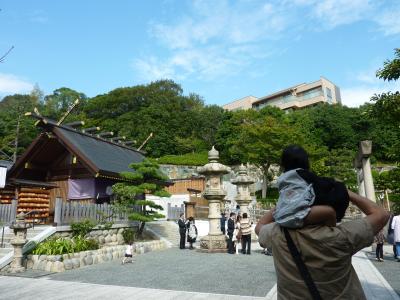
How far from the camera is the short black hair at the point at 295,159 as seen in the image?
2.40 metres

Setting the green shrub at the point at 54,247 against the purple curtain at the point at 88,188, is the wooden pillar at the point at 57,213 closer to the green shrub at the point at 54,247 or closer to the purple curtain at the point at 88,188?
the green shrub at the point at 54,247

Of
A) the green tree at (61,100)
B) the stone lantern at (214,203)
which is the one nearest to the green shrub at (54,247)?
the stone lantern at (214,203)

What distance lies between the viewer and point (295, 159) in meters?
2.42

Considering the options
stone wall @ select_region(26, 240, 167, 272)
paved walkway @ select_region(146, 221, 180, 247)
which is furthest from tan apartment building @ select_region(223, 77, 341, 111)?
stone wall @ select_region(26, 240, 167, 272)

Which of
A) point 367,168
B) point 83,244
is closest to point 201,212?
point 83,244

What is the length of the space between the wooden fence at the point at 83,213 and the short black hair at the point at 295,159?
12.0 meters

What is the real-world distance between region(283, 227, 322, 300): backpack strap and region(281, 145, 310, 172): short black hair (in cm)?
51

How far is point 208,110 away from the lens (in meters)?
51.5

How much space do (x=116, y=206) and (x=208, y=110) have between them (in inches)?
1479

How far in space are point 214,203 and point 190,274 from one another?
6480 millimetres

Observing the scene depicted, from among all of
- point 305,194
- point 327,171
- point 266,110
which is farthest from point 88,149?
point 266,110

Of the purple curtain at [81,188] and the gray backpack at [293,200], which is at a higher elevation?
the purple curtain at [81,188]

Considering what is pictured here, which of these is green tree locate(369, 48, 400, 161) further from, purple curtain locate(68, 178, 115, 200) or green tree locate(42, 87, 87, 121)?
green tree locate(42, 87, 87, 121)

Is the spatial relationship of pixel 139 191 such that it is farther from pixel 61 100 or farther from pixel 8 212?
pixel 61 100
